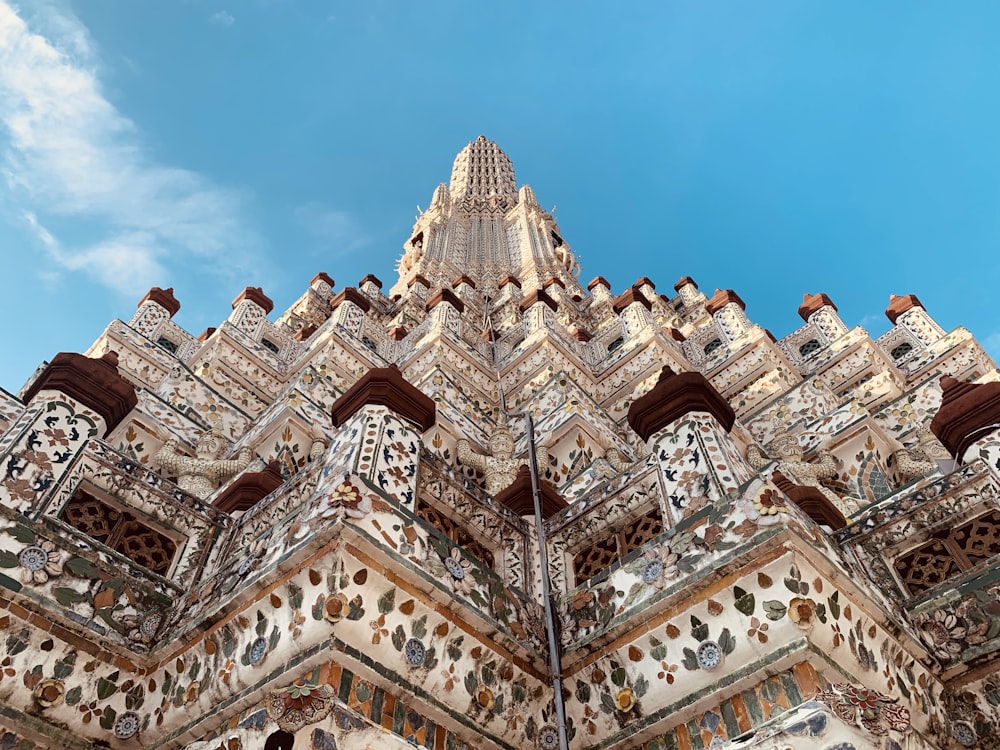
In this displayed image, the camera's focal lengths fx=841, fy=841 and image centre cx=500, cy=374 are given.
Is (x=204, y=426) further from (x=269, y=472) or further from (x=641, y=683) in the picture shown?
(x=641, y=683)

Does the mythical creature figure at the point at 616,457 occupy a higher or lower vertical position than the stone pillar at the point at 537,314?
lower

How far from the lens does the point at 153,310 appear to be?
1775 centimetres

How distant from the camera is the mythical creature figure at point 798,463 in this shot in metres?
10.7

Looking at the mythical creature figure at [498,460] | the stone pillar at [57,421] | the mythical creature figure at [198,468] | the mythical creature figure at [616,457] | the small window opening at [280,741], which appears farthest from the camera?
the mythical creature figure at [616,457]

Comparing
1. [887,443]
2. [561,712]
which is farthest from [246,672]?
[887,443]

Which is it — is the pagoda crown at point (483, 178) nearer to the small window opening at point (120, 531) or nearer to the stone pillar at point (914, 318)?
the stone pillar at point (914, 318)

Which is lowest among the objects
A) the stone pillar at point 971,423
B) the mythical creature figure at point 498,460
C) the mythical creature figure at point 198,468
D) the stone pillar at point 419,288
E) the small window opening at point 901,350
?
the stone pillar at point 971,423

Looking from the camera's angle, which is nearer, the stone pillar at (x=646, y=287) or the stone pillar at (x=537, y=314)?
the stone pillar at (x=537, y=314)

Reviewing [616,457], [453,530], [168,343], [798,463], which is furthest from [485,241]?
[453,530]

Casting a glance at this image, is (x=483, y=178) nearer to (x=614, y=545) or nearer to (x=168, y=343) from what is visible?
(x=168, y=343)

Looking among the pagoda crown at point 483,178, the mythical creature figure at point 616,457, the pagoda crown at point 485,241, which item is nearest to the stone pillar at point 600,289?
the pagoda crown at point 485,241

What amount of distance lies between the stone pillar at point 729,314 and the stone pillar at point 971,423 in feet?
42.9

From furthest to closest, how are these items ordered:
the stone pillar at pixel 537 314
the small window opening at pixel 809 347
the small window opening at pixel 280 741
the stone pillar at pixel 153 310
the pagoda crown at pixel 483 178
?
the pagoda crown at pixel 483 178 < the stone pillar at pixel 537 314 < the small window opening at pixel 809 347 < the stone pillar at pixel 153 310 < the small window opening at pixel 280 741

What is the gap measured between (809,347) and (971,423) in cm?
1300
